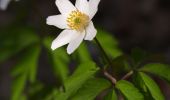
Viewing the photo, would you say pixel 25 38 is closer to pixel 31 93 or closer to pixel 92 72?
pixel 31 93

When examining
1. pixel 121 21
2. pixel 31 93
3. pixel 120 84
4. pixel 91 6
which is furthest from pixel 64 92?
pixel 121 21

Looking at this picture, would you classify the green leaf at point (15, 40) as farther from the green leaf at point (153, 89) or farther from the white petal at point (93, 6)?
the green leaf at point (153, 89)

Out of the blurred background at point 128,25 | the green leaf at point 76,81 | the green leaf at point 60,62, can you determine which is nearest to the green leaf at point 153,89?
the green leaf at point 76,81

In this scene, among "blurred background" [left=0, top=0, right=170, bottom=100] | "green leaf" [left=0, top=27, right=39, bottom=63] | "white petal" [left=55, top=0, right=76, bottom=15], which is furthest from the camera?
"blurred background" [left=0, top=0, right=170, bottom=100]

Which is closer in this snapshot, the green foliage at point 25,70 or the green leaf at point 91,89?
the green leaf at point 91,89

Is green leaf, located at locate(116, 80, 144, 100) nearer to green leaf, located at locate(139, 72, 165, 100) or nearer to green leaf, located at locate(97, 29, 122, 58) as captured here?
green leaf, located at locate(139, 72, 165, 100)

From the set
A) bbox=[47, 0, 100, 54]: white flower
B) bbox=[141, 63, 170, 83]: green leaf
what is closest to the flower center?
bbox=[47, 0, 100, 54]: white flower
